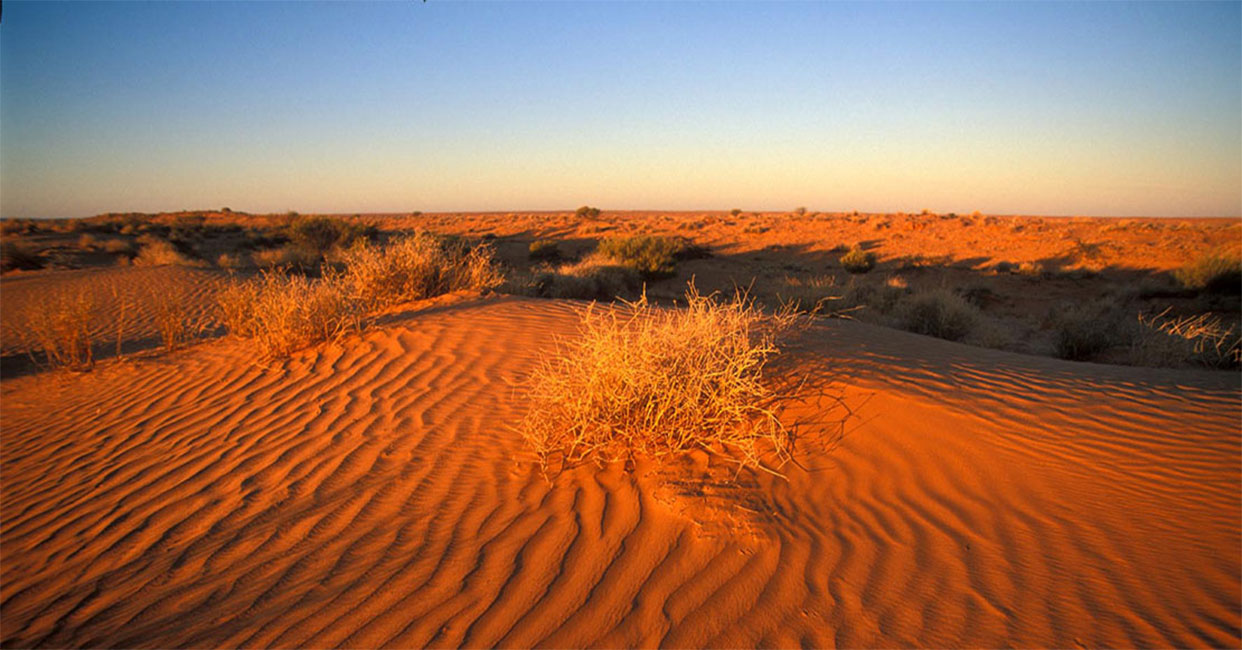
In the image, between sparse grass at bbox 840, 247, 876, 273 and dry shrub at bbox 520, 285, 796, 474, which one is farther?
sparse grass at bbox 840, 247, 876, 273

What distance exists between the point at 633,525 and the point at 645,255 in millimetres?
14353

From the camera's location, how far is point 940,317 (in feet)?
31.2

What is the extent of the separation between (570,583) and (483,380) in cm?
264

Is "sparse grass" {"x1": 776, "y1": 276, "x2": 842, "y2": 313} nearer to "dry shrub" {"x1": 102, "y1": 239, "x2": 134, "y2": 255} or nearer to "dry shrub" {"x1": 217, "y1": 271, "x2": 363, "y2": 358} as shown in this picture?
"dry shrub" {"x1": 217, "y1": 271, "x2": 363, "y2": 358}

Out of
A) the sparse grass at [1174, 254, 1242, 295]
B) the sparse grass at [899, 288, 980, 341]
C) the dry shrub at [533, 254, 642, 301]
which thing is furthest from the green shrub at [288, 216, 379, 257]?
the sparse grass at [1174, 254, 1242, 295]

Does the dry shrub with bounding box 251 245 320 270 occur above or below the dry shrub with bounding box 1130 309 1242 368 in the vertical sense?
above

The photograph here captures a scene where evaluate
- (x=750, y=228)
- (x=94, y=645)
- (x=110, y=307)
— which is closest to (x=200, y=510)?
(x=94, y=645)

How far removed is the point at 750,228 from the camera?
3022cm

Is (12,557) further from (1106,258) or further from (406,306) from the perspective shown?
(1106,258)

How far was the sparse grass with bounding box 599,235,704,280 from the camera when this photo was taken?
1638cm

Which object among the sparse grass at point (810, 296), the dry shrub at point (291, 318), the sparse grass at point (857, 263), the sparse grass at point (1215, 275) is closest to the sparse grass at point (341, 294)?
the dry shrub at point (291, 318)

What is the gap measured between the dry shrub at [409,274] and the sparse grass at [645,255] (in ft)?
24.8

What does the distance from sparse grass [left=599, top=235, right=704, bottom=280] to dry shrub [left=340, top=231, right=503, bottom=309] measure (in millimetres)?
7546

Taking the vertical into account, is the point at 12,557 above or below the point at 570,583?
below
